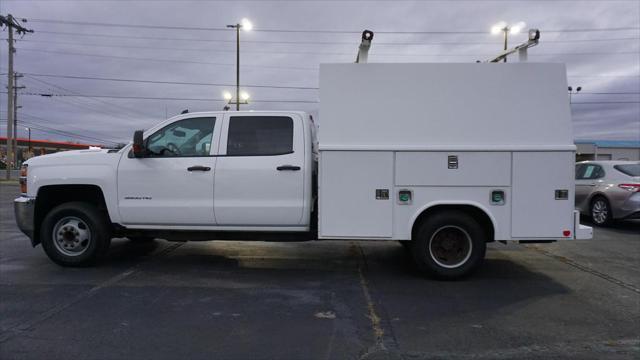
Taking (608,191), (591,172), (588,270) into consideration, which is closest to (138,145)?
(588,270)

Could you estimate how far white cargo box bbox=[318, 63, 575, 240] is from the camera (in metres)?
5.66

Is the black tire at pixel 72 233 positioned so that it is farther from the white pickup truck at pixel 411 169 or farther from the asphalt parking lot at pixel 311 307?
the white pickup truck at pixel 411 169

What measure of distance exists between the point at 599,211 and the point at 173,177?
9.43m

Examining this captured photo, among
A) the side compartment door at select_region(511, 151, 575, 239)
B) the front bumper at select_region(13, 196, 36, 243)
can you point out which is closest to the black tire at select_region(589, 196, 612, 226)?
the side compartment door at select_region(511, 151, 575, 239)

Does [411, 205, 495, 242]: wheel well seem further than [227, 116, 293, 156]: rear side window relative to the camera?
No

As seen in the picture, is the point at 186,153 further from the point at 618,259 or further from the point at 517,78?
the point at 618,259

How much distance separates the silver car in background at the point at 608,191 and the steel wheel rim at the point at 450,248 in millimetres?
6253

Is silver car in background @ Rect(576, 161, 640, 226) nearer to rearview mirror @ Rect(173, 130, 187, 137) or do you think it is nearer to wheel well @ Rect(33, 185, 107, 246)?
rearview mirror @ Rect(173, 130, 187, 137)

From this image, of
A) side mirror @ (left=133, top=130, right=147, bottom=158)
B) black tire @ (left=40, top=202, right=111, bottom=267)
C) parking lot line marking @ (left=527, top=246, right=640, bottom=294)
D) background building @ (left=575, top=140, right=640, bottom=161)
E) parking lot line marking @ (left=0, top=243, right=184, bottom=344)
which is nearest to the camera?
parking lot line marking @ (left=0, top=243, right=184, bottom=344)

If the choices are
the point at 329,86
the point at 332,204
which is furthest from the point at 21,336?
the point at 329,86

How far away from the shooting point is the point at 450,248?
5961mm

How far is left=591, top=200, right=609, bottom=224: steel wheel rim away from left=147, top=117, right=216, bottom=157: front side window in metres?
8.96

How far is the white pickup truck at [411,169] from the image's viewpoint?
5.68 meters

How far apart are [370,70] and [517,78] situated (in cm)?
176
